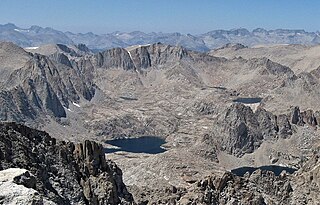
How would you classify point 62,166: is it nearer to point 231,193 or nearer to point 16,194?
point 231,193

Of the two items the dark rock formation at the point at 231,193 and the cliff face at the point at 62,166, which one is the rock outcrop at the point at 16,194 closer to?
the cliff face at the point at 62,166

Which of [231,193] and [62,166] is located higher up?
[62,166]

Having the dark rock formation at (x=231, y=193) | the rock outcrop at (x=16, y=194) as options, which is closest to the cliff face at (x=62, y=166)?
the dark rock formation at (x=231, y=193)

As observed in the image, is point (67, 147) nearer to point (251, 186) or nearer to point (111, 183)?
point (111, 183)

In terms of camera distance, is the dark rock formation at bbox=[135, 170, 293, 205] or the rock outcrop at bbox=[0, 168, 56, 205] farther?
the dark rock formation at bbox=[135, 170, 293, 205]

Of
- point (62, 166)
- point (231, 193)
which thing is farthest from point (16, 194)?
point (231, 193)

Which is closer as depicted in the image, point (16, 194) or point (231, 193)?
point (16, 194)

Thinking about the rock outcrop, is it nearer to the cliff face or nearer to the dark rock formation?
the cliff face

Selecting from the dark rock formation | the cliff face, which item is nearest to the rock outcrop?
the cliff face

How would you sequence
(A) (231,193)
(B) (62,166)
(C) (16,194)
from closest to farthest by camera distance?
1. (C) (16,194)
2. (B) (62,166)
3. (A) (231,193)
